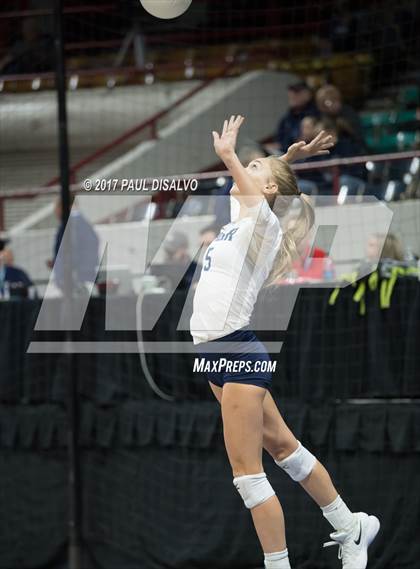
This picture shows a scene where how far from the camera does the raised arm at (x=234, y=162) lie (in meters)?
4.20

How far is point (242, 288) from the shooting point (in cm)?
448

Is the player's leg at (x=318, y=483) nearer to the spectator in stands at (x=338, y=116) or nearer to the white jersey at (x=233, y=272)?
the white jersey at (x=233, y=272)

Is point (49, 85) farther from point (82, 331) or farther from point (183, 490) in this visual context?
point (183, 490)

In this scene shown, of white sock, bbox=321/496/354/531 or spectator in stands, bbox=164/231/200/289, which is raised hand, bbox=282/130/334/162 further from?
spectator in stands, bbox=164/231/200/289

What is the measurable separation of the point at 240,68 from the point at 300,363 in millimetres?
5989

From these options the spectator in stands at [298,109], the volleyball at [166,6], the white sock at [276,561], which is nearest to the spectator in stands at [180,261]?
the spectator in stands at [298,109]

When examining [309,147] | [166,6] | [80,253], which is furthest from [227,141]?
[80,253]

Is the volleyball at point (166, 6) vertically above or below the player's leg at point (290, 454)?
above

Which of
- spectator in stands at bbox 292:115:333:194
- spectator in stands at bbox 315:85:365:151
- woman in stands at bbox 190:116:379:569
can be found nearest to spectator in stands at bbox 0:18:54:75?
spectator in stands at bbox 315:85:365:151

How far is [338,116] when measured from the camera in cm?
822

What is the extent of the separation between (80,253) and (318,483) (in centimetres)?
301

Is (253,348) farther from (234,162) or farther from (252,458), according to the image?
(234,162)

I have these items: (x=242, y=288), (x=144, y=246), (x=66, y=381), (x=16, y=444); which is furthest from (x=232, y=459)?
(x=144, y=246)

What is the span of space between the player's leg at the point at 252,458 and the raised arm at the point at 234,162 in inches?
Result: 32.6
